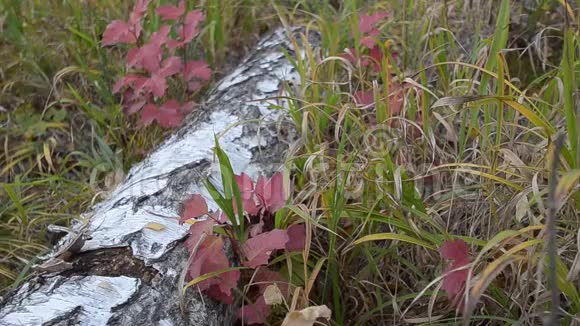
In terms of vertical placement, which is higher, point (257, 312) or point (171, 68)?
point (171, 68)

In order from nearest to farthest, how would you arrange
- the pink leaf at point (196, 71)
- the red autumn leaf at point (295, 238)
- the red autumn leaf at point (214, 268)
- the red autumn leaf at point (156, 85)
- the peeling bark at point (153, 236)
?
the peeling bark at point (153, 236), the red autumn leaf at point (214, 268), the red autumn leaf at point (295, 238), the red autumn leaf at point (156, 85), the pink leaf at point (196, 71)

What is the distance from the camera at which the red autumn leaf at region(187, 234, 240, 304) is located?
1.44m

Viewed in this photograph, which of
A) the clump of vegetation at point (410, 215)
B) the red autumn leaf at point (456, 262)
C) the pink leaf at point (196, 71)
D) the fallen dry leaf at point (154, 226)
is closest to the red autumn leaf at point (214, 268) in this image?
the clump of vegetation at point (410, 215)

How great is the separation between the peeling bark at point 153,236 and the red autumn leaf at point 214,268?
0.03 meters

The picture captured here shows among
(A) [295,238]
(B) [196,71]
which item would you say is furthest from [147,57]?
(A) [295,238]

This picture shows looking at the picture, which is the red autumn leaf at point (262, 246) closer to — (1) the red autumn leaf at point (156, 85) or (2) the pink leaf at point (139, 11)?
(1) the red autumn leaf at point (156, 85)

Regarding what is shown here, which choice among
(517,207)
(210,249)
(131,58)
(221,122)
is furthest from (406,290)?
(131,58)

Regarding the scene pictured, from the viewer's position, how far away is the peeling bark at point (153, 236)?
1336mm

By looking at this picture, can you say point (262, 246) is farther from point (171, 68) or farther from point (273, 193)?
point (171, 68)

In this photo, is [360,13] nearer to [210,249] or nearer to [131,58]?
[131,58]

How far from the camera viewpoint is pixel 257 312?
151 centimetres

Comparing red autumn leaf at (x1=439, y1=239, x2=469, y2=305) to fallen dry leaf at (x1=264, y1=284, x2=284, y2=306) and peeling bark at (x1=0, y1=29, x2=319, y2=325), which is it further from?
peeling bark at (x1=0, y1=29, x2=319, y2=325)

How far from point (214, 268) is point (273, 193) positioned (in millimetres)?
227

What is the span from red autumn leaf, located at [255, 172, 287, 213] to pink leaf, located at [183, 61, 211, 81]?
92cm
